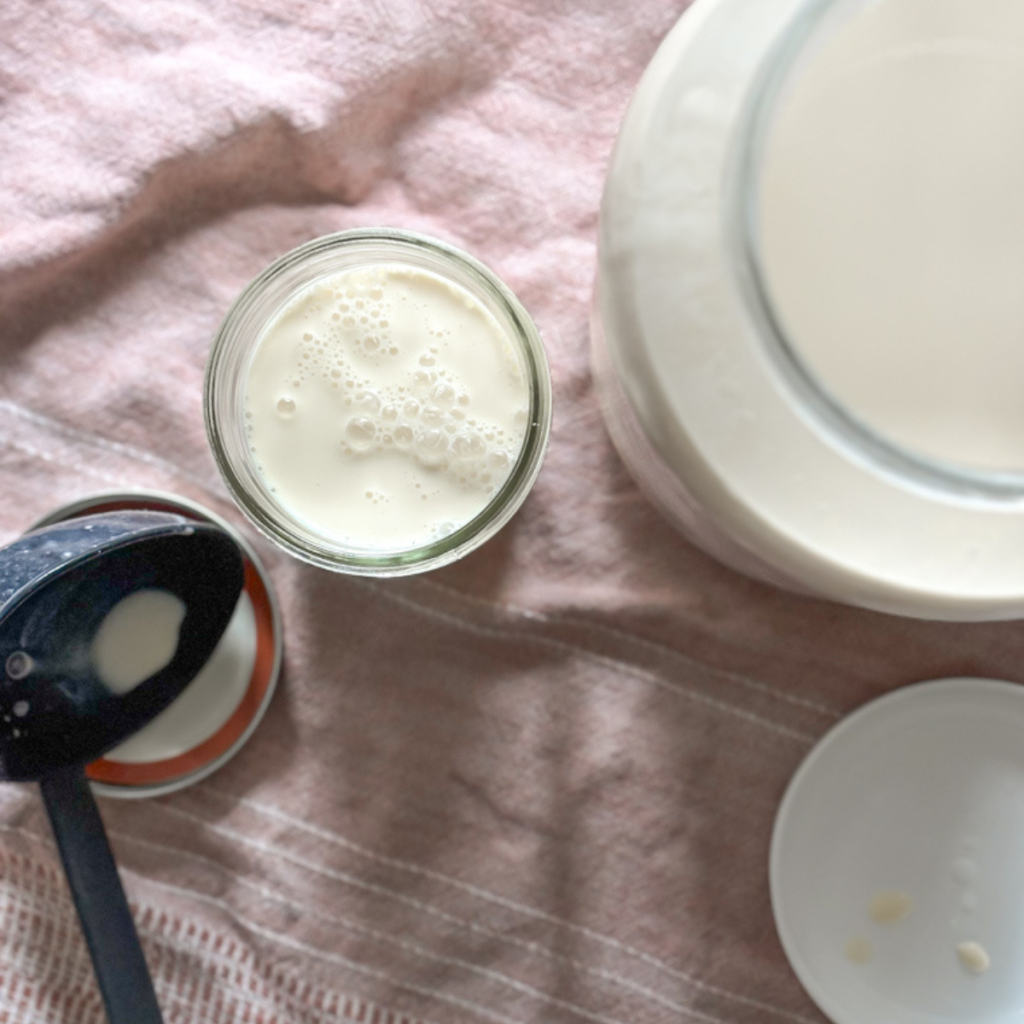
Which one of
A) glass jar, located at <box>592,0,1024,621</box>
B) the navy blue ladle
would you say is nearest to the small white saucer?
glass jar, located at <box>592,0,1024,621</box>

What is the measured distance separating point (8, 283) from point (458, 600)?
35 cm

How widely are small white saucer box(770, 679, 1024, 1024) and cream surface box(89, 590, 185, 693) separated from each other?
40 centimetres

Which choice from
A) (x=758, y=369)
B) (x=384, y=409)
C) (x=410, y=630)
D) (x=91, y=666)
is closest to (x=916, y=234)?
(x=758, y=369)

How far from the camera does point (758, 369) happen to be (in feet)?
1.30

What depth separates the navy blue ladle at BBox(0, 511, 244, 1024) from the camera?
0.58 metres

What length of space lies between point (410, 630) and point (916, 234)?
1.29ft

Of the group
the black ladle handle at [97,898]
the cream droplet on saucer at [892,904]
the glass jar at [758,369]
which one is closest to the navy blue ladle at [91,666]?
the black ladle handle at [97,898]

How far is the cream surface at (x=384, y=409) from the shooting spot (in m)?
0.59

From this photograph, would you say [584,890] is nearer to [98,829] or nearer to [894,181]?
[98,829]

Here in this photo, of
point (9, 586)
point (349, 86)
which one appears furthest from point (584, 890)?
point (349, 86)

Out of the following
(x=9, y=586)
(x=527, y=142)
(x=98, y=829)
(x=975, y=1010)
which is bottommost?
(x=975, y=1010)

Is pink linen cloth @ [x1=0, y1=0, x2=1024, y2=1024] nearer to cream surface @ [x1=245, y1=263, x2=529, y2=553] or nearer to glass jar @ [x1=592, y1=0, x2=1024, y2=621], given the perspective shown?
cream surface @ [x1=245, y1=263, x2=529, y2=553]

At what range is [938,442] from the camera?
429 mm

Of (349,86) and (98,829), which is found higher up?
(349,86)
